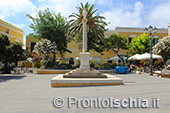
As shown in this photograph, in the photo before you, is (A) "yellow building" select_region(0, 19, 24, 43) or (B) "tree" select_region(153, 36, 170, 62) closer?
(B) "tree" select_region(153, 36, 170, 62)

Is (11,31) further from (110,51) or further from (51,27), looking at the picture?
(110,51)

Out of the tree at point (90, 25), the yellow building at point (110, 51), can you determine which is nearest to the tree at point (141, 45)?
the yellow building at point (110, 51)

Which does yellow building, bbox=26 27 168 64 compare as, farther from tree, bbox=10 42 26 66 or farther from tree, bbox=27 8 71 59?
tree, bbox=10 42 26 66

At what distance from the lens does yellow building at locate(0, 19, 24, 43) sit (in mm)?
34612

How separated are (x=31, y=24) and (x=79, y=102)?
938 inches

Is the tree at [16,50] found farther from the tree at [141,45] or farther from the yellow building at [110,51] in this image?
the tree at [141,45]

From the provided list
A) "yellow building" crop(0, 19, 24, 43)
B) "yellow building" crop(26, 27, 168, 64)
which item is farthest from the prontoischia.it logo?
"yellow building" crop(0, 19, 24, 43)

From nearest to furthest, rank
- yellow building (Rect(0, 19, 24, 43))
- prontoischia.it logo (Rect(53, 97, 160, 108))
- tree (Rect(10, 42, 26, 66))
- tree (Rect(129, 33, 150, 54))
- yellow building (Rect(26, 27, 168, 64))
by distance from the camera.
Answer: prontoischia.it logo (Rect(53, 97, 160, 108)), tree (Rect(10, 42, 26, 66)), tree (Rect(129, 33, 150, 54)), yellow building (Rect(0, 19, 24, 43)), yellow building (Rect(26, 27, 168, 64))

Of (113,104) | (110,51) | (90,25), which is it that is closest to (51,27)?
(90,25)

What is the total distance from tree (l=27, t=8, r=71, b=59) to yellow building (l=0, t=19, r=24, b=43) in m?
10.6

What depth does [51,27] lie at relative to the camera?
988 inches

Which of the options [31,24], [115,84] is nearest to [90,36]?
[31,24]

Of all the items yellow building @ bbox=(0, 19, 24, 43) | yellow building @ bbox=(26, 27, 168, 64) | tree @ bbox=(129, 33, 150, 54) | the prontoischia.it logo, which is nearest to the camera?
the prontoischia.it logo

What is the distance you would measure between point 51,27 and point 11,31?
17183 mm
